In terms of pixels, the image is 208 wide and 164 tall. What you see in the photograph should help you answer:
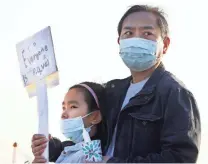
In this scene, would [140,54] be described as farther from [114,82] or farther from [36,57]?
[36,57]

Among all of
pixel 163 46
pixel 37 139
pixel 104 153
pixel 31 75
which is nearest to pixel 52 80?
pixel 31 75

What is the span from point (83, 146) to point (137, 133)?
605 millimetres

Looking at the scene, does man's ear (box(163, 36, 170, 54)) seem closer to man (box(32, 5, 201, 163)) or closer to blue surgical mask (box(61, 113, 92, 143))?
man (box(32, 5, 201, 163))

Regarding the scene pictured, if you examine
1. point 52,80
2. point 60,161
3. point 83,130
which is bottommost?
point 60,161

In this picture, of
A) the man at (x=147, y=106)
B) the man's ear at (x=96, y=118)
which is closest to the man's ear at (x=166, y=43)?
the man at (x=147, y=106)

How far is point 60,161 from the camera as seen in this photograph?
4184 millimetres

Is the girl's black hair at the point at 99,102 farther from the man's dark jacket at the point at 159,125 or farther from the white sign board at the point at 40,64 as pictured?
the white sign board at the point at 40,64

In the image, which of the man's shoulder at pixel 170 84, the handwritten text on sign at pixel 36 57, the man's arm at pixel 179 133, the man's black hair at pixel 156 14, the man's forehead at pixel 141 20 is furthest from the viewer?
the man's black hair at pixel 156 14

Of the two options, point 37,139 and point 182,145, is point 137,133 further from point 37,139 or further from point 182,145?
point 37,139

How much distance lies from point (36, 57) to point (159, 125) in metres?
1.29

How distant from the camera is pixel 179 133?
3254 millimetres

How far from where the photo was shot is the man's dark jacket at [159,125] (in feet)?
10.7

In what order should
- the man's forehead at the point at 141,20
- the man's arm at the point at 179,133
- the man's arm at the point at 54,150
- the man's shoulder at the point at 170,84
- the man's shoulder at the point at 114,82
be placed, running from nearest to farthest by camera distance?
the man's arm at the point at 179,133
the man's shoulder at the point at 170,84
the man's forehead at the point at 141,20
the man's shoulder at the point at 114,82
the man's arm at the point at 54,150

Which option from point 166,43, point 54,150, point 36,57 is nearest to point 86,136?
point 54,150
